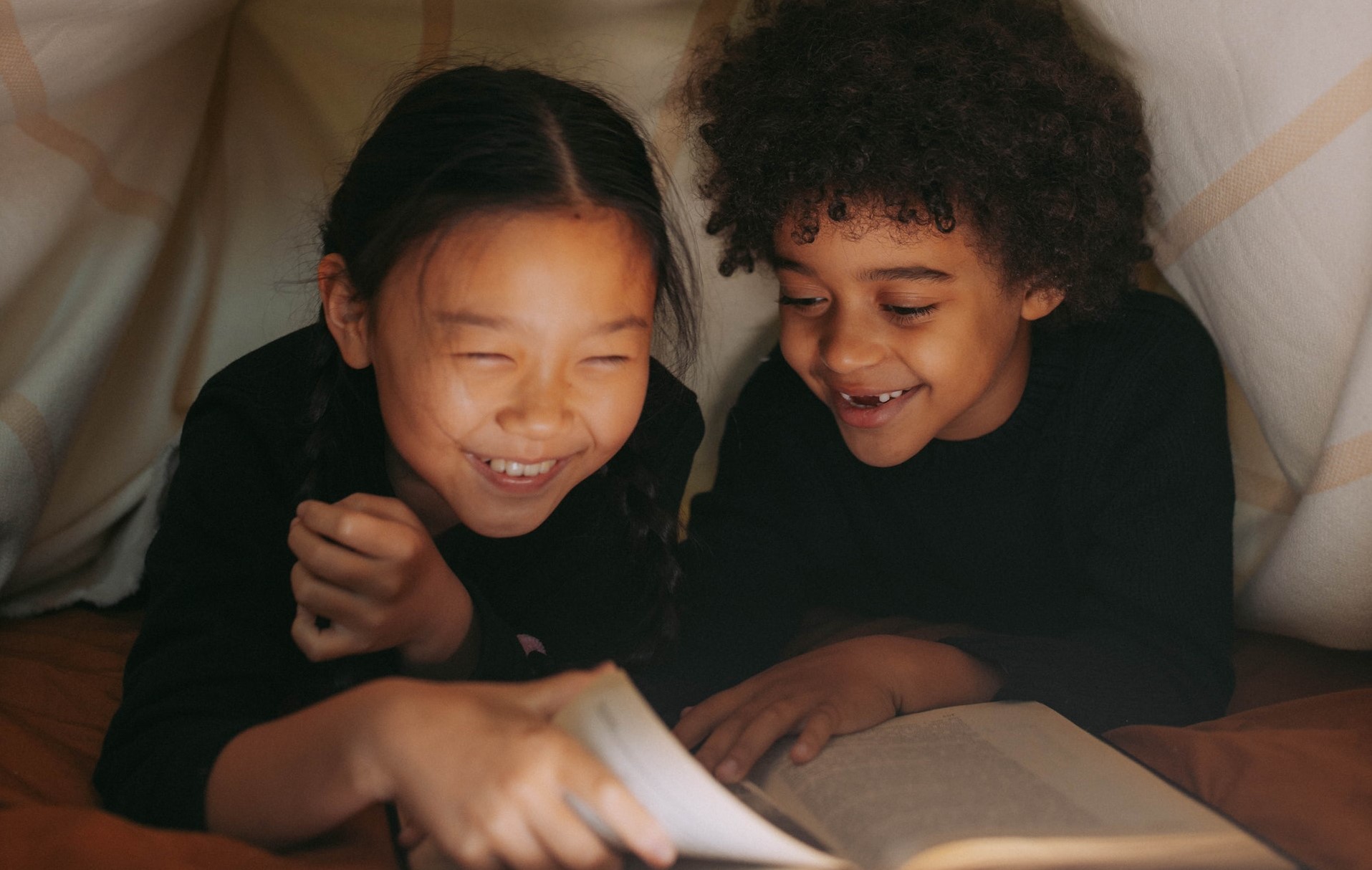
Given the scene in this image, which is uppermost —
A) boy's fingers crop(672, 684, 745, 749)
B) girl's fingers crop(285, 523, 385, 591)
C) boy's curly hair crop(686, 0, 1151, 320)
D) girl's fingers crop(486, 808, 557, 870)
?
boy's curly hair crop(686, 0, 1151, 320)

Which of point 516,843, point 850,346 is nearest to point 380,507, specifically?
point 516,843

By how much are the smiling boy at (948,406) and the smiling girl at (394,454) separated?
0.14 meters

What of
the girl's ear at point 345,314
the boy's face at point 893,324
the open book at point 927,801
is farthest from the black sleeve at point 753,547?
the girl's ear at point 345,314

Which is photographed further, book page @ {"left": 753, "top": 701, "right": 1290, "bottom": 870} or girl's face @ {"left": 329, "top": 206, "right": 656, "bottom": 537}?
girl's face @ {"left": 329, "top": 206, "right": 656, "bottom": 537}

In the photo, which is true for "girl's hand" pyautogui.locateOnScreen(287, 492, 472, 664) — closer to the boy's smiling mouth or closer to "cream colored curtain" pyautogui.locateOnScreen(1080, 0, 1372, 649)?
the boy's smiling mouth

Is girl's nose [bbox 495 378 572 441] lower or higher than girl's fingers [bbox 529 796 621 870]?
higher

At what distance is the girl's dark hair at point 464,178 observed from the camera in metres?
0.63

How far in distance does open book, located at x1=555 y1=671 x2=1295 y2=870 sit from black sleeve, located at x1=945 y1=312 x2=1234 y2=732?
0.13 m

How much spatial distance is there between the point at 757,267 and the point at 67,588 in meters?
A: 0.62

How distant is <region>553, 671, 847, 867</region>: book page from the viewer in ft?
1.43

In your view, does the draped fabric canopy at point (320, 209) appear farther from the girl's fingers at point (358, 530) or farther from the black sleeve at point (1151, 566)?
the girl's fingers at point (358, 530)

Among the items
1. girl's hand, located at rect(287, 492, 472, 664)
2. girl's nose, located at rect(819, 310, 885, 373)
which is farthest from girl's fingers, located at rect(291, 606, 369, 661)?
girl's nose, located at rect(819, 310, 885, 373)

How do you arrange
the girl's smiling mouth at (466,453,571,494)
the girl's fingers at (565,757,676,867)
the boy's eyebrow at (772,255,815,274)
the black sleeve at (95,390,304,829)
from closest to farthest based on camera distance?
1. the girl's fingers at (565,757,676,867)
2. the black sleeve at (95,390,304,829)
3. the girl's smiling mouth at (466,453,571,494)
4. the boy's eyebrow at (772,255,815,274)

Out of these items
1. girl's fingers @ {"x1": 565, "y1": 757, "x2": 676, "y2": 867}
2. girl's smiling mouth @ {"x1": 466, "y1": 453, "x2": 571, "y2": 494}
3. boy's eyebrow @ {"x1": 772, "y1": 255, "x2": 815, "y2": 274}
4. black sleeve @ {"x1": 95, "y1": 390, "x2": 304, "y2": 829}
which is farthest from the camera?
boy's eyebrow @ {"x1": 772, "y1": 255, "x2": 815, "y2": 274}
